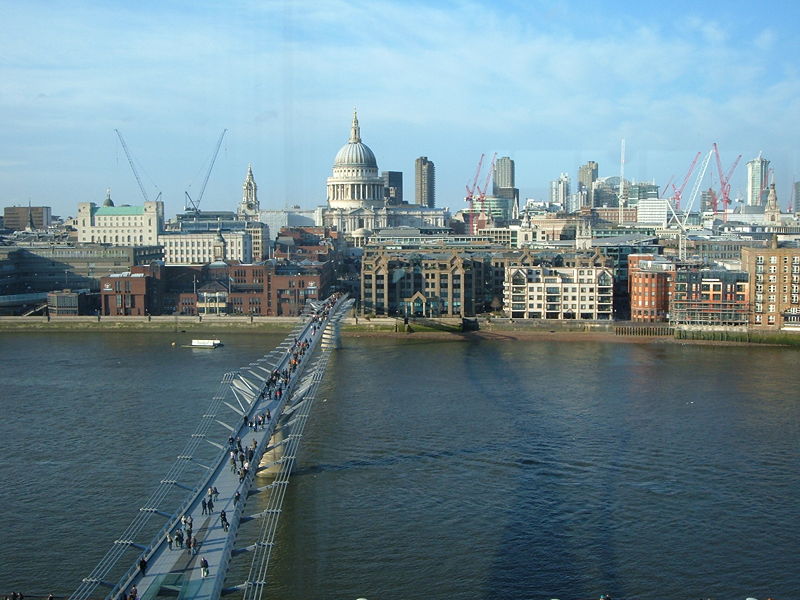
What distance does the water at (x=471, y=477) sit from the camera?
6.36 m

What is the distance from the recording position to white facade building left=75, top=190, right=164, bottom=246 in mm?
30125

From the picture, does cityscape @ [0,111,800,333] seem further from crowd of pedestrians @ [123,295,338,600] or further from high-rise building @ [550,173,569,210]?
high-rise building @ [550,173,569,210]

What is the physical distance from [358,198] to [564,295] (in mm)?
21089

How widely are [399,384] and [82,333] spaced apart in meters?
8.42

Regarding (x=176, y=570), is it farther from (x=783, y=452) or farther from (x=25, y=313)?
(x=25, y=313)

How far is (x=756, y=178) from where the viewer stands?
58781 millimetres

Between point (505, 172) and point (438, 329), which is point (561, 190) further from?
point (438, 329)

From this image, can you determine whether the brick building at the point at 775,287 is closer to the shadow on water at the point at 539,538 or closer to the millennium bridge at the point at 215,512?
the shadow on water at the point at 539,538

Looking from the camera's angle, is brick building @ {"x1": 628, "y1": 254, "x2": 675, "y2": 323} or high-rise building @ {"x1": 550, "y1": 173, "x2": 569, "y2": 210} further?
high-rise building @ {"x1": 550, "y1": 173, "x2": 569, "y2": 210}

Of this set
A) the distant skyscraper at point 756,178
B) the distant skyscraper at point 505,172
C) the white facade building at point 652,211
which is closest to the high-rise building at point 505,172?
the distant skyscraper at point 505,172

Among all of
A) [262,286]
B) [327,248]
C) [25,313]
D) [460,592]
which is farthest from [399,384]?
[327,248]

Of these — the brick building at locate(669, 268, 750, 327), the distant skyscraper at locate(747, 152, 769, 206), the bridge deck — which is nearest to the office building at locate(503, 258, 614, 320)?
the brick building at locate(669, 268, 750, 327)

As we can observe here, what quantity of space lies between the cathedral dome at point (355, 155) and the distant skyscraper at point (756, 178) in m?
26.7

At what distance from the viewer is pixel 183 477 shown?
8.11 metres
